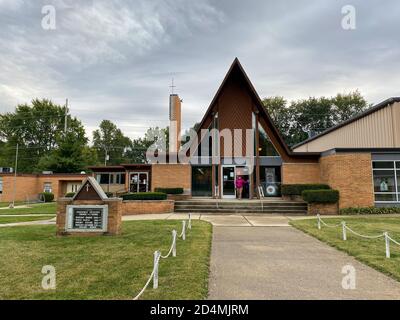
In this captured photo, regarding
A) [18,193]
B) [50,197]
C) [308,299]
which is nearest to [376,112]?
[308,299]

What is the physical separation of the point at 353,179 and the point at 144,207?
1185 cm

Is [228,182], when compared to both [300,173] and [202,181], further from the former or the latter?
[300,173]

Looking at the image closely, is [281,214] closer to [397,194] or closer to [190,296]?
[397,194]

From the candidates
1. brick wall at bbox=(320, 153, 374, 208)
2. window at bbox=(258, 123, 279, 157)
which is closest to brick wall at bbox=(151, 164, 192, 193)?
window at bbox=(258, 123, 279, 157)

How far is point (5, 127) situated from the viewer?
2226 inches

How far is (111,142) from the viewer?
68.7m

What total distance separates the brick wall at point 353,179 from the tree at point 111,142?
58.1 meters

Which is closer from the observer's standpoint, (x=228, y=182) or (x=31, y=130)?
(x=228, y=182)

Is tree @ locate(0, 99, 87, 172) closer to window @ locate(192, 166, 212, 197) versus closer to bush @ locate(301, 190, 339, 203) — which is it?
window @ locate(192, 166, 212, 197)

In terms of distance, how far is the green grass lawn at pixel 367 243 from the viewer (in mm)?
5789

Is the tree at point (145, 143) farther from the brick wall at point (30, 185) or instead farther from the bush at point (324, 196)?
the bush at point (324, 196)

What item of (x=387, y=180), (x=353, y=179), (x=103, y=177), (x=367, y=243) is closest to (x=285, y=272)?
(x=367, y=243)

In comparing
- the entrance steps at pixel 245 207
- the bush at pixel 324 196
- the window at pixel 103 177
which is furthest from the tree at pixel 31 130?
the bush at pixel 324 196

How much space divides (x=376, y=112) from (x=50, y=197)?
33.9 m
